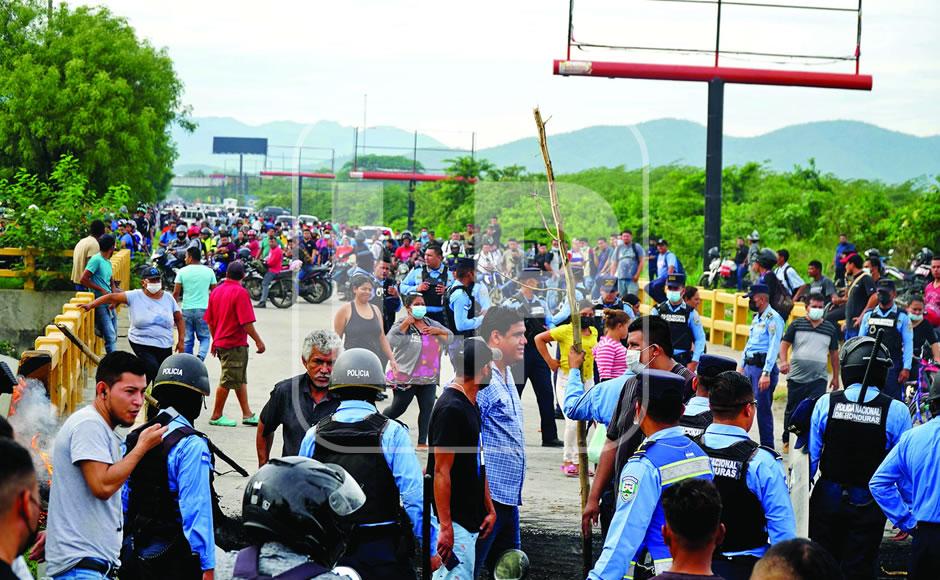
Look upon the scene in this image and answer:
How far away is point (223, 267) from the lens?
80.8 ft

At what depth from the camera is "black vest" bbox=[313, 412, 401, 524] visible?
4.91m

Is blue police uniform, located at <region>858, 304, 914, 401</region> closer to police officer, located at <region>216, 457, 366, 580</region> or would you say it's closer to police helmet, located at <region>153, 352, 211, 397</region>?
police helmet, located at <region>153, 352, 211, 397</region>

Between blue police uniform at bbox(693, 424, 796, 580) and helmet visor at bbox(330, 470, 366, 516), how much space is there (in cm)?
218

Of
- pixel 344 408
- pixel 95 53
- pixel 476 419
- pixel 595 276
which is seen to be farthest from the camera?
pixel 95 53

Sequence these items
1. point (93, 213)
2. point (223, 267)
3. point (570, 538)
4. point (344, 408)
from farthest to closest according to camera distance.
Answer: point (223, 267) → point (93, 213) → point (570, 538) → point (344, 408)

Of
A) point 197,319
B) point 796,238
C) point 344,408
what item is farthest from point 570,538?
point 796,238

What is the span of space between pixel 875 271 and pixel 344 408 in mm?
10778

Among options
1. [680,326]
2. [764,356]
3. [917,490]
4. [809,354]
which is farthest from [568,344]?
[917,490]

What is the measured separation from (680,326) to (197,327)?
584cm

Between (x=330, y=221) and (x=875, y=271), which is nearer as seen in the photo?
(x=330, y=221)

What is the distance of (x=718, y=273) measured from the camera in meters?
22.5

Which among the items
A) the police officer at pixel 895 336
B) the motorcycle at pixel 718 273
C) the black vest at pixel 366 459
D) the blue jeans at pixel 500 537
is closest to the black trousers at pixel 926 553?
the blue jeans at pixel 500 537

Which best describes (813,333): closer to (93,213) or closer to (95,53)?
(93,213)

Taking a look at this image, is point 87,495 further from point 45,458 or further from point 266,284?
point 266,284
